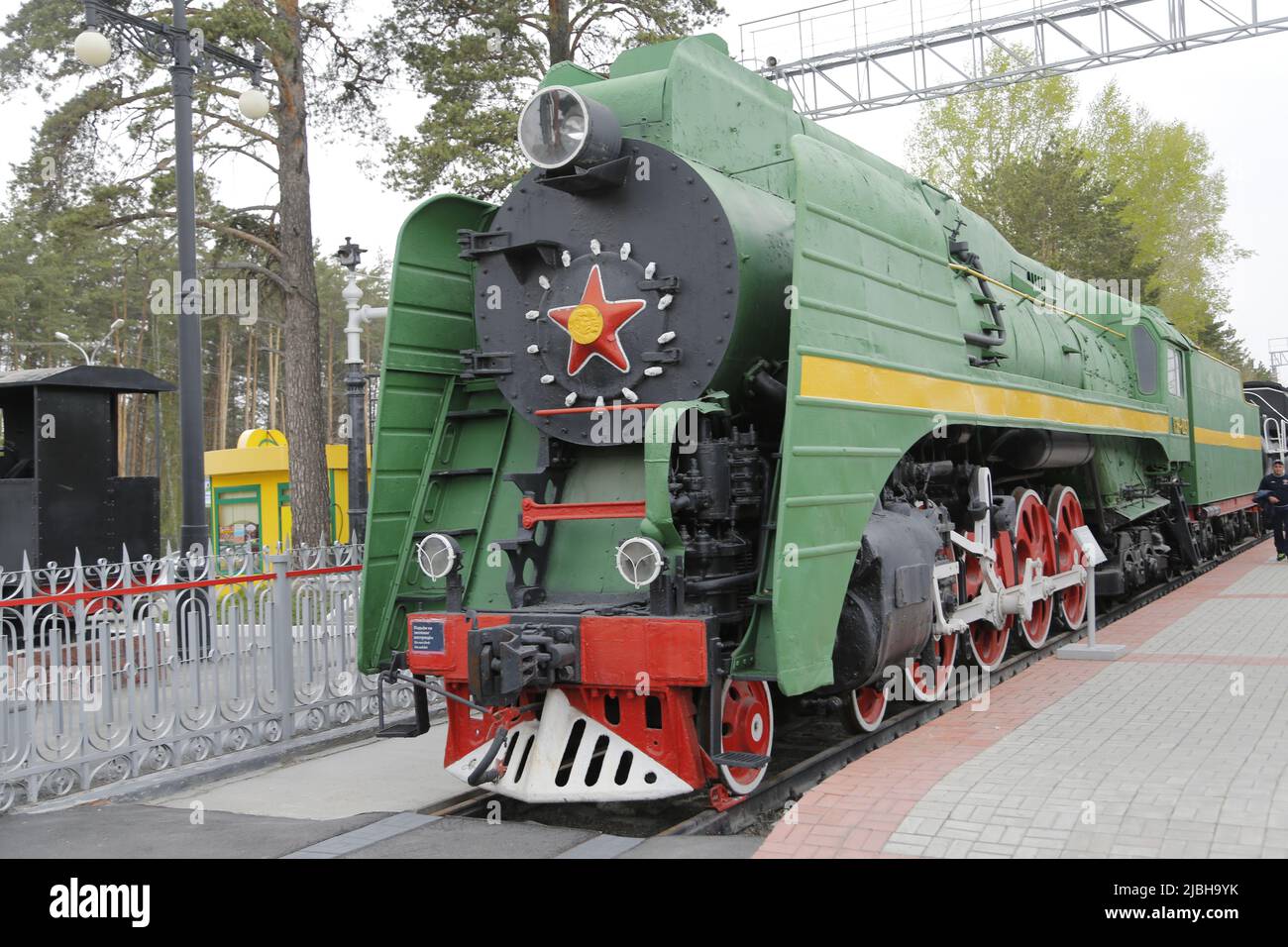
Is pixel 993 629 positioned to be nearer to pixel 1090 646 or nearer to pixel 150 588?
pixel 1090 646

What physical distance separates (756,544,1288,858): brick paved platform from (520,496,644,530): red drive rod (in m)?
1.58

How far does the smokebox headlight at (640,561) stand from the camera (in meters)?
4.93

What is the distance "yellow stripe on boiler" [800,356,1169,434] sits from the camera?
203 inches

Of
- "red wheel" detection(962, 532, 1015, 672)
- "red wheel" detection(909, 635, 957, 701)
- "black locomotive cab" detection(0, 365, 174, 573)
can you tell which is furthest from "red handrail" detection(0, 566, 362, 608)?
"red wheel" detection(962, 532, 1015, 672)

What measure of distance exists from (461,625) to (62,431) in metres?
6.42

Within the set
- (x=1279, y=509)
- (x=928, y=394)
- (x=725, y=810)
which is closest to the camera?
(x=725, y=810)

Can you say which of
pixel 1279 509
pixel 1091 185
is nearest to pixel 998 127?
pixel 1091 185

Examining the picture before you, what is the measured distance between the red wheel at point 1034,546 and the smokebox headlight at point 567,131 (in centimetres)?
449

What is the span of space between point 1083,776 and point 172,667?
5172 mm

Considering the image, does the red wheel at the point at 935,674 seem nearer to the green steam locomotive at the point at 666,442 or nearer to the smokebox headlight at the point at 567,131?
the green steam locomotive at the point at 666,442

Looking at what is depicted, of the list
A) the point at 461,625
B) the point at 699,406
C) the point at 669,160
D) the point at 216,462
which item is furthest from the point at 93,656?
the point at 216,462

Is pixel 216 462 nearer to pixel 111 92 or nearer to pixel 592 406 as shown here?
pixel 111 92

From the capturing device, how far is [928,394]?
6289mm

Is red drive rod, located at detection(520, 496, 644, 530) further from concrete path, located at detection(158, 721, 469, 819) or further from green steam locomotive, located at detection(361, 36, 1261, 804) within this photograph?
concrete path, located at detection(158, 721, 469, 819)
